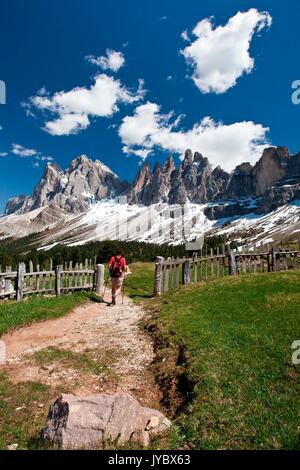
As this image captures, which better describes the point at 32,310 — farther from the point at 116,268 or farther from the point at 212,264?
the point at 212,264

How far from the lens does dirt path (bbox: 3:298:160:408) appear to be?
9500 millimetres

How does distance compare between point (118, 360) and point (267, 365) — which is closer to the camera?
point (267, 365)

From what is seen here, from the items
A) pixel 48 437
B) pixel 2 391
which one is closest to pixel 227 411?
pixel 48 437

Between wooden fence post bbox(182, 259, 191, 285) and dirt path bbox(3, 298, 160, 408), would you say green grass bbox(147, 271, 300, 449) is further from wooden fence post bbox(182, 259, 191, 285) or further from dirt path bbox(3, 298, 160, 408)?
wooden fence post bbox(182, 259, 191, 285)

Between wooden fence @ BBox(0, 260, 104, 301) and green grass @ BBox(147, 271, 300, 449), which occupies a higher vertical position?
wooden fence @ BBox(0, 260, 104, 301)

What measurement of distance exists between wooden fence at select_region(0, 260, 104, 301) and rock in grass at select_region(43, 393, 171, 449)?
1362cm

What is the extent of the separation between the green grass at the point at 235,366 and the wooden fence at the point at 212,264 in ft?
18.0

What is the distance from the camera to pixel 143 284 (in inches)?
1088

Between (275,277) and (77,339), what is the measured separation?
1216 centimetres

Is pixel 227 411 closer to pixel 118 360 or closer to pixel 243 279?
pixel 118 360

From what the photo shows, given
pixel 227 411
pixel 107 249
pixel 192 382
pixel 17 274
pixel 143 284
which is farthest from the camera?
pixel 107 249

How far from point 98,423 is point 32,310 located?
10283mm

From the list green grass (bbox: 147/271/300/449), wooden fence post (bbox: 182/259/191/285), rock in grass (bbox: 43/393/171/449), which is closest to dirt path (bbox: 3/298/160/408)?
green grass (bbox: 147/271/300/449)

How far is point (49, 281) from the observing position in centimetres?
2044
